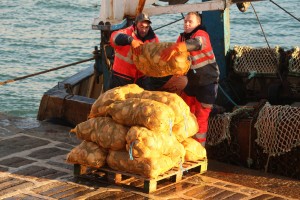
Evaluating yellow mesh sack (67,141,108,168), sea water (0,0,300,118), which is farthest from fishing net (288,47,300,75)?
sea water (0,0,300,118)

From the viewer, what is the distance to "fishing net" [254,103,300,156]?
356 inches

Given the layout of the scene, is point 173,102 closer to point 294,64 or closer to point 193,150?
point 193,150

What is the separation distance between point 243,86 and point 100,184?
12.3 ft

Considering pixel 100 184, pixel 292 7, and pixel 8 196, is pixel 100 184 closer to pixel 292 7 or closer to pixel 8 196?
pixel 8 196

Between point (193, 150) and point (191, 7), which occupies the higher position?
point (191, 7)

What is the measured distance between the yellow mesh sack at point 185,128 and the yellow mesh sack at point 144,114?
26cm

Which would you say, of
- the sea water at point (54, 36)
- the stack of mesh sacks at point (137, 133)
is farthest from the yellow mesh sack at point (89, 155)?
the sea water at point (54, 36)

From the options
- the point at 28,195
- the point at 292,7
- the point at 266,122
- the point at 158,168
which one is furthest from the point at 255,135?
the point at 292,7

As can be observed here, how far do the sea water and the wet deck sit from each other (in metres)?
7.90

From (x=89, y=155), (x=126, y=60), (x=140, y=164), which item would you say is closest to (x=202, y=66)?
(x=126, y=60)

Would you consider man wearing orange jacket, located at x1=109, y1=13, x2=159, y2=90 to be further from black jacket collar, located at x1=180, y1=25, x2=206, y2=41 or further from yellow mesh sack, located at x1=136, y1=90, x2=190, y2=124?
yellow mesh sack, located at x1=136, y1=90, x2=190, y2=124

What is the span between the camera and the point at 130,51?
371 inches

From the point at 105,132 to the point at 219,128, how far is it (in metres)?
1.90

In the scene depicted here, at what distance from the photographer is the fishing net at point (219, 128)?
31.3 feet
